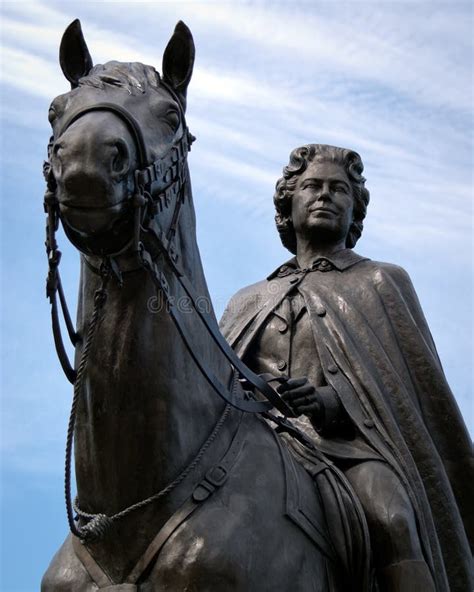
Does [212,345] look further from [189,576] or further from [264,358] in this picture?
[264,358]

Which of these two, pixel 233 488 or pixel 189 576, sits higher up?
pixel 233 488

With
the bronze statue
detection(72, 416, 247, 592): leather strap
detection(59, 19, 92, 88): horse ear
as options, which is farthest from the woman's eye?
the bronze statue

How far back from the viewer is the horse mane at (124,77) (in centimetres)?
543

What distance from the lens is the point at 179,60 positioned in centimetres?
578

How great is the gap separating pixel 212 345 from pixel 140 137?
126 centimetres

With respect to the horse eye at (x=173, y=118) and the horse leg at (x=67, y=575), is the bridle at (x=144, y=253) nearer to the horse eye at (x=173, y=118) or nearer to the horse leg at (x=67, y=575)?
the horse eye at (x=173, y=118)

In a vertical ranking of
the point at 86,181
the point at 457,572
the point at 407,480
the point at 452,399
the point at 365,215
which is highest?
the point at 365,215

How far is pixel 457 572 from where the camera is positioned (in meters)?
7.42

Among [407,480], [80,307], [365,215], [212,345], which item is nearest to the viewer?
[80,307]

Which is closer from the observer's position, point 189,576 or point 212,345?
point 189,576

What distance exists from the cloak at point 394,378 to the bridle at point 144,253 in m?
1.41

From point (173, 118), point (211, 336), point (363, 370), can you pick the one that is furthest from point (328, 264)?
point (173, 118)

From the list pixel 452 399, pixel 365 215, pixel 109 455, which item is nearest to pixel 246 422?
pixel 109 455

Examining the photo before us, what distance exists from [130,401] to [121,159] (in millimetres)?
1109
